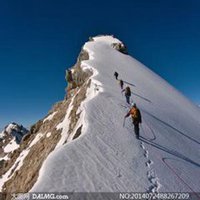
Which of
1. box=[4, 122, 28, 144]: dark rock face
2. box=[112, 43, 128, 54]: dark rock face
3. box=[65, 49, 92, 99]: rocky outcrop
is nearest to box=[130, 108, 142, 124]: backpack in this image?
box=[65, 49, 92, 99]: rocky outcrop

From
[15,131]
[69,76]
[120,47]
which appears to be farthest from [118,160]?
[15,131]

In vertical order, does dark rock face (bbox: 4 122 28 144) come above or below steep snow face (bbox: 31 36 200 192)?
above

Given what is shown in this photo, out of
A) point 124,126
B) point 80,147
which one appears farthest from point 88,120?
point 80,147

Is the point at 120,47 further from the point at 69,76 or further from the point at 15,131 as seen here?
the point at 15,131

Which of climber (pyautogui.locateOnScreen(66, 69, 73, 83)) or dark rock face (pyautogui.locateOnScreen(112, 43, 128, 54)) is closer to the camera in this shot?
climber (pyautogui.locateOnScreen(66, 69, 73, 83))

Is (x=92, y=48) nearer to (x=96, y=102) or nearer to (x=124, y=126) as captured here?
(x=96, y=102)

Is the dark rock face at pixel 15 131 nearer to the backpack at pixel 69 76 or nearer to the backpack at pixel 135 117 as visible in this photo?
the backpack at pixel 69 76

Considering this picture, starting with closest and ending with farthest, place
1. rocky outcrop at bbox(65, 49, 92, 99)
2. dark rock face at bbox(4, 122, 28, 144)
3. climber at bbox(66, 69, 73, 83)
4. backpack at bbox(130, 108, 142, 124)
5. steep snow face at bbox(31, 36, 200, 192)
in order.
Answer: steep snow face at bbox(31, 36, 200, 192)
backpack at bbox(130, 108, 142, 124)
rocky outcrop at bbox(65, 49, 92, 99)
climber at bbox(66, 69, 73, 83)
dark rock face at bbox(4, 122, 28, 144)

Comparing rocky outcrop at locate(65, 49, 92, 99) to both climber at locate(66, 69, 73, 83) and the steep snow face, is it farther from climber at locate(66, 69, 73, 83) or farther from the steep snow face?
the steep snow face

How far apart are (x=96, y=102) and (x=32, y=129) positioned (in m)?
27.2

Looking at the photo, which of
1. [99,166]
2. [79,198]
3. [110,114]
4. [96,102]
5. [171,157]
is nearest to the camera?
[79,198]

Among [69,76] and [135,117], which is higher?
[69,76]

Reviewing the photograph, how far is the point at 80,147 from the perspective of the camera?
501 inches

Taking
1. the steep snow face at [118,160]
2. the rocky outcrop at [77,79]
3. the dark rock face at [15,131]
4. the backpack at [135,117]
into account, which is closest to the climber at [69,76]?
the rocky outcrop at [77,79]
